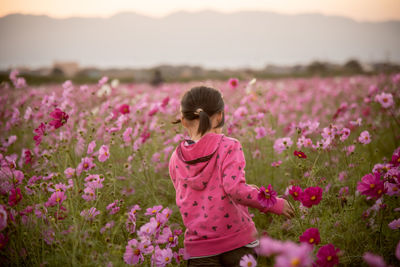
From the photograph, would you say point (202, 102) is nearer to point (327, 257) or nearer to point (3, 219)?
point (327, 257)

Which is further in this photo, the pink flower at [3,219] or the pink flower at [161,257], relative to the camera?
the pink flower at [161,257]

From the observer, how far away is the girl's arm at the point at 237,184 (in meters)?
1.30

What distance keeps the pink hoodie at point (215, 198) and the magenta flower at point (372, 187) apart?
0.38m

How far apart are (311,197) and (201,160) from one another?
528mm

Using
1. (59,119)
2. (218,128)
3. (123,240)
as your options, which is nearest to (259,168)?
(218,128)

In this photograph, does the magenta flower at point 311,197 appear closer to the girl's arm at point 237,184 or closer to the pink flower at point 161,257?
the girl's arm at point 237,184

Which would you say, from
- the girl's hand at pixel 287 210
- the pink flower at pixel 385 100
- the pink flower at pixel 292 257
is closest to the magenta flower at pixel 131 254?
the girl's hand at pixel 287 210

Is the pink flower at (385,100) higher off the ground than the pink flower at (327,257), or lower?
higher

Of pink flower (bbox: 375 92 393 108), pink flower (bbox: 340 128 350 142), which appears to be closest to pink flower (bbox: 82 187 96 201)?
pink flower (bbox: 340 128 350 142)

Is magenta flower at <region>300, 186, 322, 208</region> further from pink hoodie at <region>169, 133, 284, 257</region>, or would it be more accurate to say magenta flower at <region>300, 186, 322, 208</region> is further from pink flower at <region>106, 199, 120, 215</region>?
pink flower at <region>106, 199, 120, 215</region>

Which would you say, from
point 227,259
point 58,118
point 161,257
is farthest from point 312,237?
point 58,118

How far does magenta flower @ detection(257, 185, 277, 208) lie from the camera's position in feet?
4.19

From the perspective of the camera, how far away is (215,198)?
140cm

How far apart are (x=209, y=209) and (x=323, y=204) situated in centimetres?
77
